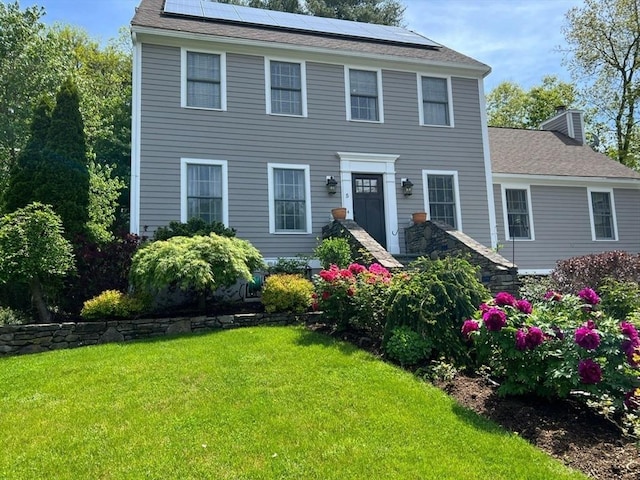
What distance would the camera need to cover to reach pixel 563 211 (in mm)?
14500

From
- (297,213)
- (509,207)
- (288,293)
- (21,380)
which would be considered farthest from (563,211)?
(21,380)

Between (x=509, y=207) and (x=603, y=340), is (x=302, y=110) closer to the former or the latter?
(x=509, y=207)

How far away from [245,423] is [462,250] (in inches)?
268

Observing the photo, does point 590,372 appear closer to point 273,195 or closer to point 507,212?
point 273,195

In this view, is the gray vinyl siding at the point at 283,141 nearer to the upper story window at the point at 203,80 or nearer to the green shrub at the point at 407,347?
the upper story window at the point at 203,80

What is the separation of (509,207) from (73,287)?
1179cm

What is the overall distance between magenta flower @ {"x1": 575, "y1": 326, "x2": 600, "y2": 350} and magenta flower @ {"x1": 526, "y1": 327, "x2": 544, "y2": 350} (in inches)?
11.2

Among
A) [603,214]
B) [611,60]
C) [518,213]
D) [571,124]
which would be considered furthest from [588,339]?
[611,60]

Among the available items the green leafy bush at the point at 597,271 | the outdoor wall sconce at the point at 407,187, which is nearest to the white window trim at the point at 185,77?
the outdoor wall sconce at the point at 407,187

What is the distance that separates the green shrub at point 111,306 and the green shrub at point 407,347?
4.36m

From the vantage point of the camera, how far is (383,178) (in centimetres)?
1191

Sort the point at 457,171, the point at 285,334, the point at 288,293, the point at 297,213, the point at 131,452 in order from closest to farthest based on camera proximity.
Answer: the point at 131,452 < the point at 285,334 < the point at 288,293 < the point at 297,213 < the point at 457,171

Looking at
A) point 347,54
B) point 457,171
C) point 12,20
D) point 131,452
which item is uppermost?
point 12,20

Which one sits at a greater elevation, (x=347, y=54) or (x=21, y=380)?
(x=347, y=54)
